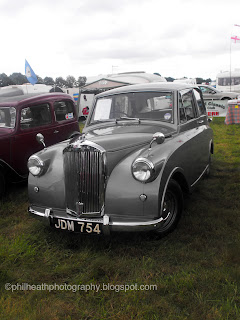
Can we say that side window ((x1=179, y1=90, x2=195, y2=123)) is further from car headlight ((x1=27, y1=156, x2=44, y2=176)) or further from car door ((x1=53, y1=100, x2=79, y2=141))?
car door ((x1=53, y1=100, x2=79, y2=141))

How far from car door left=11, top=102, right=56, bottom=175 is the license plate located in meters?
2.24

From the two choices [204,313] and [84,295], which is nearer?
[204,313]

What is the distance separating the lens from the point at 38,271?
284 cm

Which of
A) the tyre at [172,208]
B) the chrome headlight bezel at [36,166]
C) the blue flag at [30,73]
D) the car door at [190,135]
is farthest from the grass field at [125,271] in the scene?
the blue flag at [30,73]

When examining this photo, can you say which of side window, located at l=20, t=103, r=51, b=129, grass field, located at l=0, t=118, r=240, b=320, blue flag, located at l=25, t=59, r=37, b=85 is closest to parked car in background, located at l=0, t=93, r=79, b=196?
side window, located at l=20, t=103, r=51, b=129

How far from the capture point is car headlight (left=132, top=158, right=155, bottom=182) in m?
2.87

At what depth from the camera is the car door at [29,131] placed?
5.00 metres

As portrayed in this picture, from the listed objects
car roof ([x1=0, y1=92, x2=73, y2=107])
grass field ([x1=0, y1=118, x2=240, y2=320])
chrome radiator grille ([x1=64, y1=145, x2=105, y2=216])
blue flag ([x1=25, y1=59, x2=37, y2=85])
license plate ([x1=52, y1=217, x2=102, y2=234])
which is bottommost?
grass field ([x1=0, y1=118, x2=240, y2=320])

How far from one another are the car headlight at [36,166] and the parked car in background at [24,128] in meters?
1.59

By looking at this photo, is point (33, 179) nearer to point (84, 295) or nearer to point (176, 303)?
point (84, 295)

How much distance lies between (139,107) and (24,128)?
2250 millimetres

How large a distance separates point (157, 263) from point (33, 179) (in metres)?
1.69

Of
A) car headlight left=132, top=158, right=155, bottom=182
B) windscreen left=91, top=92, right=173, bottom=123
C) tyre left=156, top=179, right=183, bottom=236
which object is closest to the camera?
car headlight left=132, top=158, right=155, bottom=182

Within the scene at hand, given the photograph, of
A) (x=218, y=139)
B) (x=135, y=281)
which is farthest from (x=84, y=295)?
(x=218, y=139)
